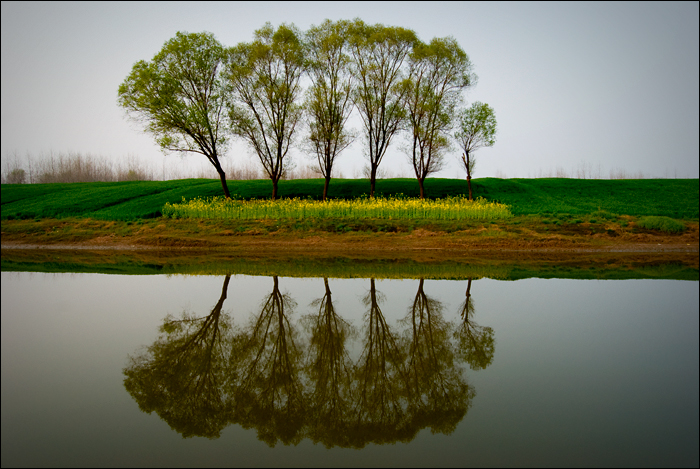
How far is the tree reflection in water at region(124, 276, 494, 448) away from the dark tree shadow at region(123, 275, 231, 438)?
0.05ft

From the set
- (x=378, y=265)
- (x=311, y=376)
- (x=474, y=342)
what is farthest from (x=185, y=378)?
(x=378, y=265)

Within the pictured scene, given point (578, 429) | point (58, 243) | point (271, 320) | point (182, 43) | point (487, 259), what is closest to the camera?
point (578, 429)

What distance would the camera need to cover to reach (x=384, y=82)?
30.5 metres

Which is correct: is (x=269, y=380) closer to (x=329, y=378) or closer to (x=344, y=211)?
(x=329, y=378)

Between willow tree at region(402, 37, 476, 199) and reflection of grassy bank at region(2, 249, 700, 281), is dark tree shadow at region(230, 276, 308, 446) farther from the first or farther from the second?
willow tree at region(402, 37, 476, 199)

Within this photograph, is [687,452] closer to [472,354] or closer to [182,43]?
[472,354]

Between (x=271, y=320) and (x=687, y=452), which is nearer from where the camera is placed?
(x=687, y=452)

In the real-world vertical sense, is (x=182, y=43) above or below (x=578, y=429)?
above

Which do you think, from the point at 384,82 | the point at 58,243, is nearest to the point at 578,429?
the point at 58,243

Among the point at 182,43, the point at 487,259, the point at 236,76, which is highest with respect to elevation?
the point at 182,43

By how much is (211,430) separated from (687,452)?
15.9ft

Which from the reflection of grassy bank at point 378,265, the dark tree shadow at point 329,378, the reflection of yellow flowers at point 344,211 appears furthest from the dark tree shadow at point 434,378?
the reflection of yellow flowers at point 344,211

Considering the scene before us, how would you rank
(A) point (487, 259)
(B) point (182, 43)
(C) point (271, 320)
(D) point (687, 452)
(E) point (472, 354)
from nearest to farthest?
(D) point (687, 452), (E) point (472, 354), (C) point (271, 320), (A) point (487, 259), (B) point (182, 43)

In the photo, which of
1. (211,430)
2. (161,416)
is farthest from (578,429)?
(161,416)
